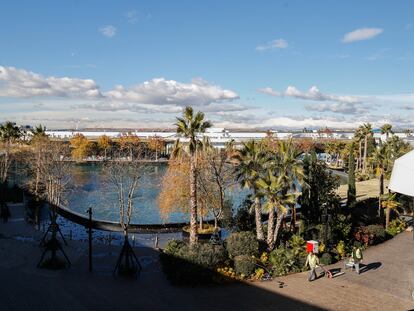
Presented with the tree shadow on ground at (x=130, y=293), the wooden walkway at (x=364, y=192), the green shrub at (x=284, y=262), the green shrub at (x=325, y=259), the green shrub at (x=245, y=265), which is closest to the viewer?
the tree shadow on ground at (x=130, y=293)

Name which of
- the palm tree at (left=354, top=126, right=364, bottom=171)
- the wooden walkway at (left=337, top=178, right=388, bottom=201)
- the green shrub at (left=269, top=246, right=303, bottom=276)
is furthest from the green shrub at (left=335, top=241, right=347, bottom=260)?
the palm tree at (left=354, top=126, right=364, bottom=171)

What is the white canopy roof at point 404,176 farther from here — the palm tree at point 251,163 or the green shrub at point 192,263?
the palm tree at point 251,163

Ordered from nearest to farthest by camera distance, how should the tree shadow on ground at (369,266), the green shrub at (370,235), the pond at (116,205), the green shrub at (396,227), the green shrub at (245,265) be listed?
1. the green shrub at (245,265)
2. the tree shadow on ground at (369,266)
3. the green shrub at (370,235)
4. the green shrub at (396,227)
5. the pond at (116,205)

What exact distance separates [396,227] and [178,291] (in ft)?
71.4

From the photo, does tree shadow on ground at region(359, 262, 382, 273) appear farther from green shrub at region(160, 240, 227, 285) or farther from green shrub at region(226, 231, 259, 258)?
green shrub at region(160, 240, 227, 285)

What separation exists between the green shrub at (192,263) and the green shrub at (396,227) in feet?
53.4

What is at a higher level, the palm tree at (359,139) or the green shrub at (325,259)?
the palm tree at (359,139)

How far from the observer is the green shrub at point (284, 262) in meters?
22.2

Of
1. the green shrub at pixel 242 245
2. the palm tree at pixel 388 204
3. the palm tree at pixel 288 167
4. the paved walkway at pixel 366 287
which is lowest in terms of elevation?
the paved walkway at pixel 366 287

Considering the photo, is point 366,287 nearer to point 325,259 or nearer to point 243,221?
point 325,259

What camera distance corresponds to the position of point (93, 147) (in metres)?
130

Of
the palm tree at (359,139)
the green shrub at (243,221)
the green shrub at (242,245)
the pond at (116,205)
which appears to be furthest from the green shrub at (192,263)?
the palm tree at (359,139)

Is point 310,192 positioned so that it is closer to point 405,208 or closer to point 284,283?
point 284,283

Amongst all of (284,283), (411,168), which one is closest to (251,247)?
(284,283)
